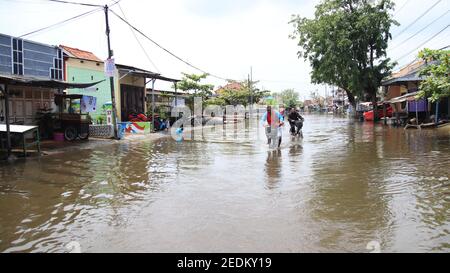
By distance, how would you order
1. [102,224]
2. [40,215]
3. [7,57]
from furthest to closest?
[7,57]
[40,215]
[102,224]

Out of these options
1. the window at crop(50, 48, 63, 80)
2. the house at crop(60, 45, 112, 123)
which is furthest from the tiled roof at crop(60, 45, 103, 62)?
the window at crop(50, 48, 63, 80)

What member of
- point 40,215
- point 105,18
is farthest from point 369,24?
point 40,215

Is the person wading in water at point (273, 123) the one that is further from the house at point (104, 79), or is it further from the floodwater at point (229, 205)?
the house at point (104, 79)

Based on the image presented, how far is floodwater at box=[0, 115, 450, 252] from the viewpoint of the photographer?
4.43m

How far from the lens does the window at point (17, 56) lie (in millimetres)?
17625

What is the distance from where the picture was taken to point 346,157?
37.2 ft

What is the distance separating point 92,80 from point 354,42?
23007mm

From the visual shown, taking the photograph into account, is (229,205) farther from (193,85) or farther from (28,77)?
(193,85)

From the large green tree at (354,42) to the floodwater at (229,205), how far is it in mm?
24350

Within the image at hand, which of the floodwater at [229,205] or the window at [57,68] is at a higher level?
the window at [57,68]

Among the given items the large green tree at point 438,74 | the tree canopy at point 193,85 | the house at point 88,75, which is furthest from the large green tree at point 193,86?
the large green tree at point 438,74

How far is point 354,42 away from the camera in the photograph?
33.9 metres
